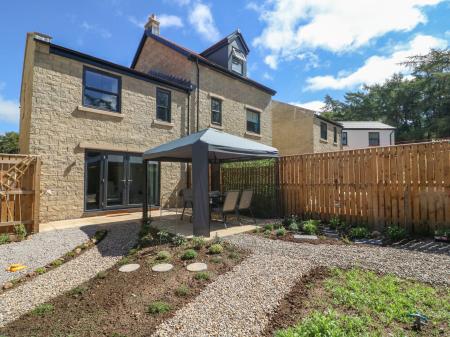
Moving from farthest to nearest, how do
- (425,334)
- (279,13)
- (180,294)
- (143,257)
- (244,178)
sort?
(244,178)
(279,13)
(143,257)
(180,294)
(425,334)

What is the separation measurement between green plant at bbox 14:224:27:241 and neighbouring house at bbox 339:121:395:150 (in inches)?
1227

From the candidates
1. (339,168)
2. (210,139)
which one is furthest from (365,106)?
(210,139)

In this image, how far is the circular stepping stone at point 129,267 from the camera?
413 cm

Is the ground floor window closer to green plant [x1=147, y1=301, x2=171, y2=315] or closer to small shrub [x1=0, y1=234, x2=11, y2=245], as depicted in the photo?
A: small shrub [x1=0, y1=234, x2=11, y2=245]

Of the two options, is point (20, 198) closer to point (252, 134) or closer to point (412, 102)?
point (252, 134)

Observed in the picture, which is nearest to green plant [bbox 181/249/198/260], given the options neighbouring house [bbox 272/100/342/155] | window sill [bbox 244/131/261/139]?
window sill [bbox 244/131/261/139]

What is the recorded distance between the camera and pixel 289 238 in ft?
19.6

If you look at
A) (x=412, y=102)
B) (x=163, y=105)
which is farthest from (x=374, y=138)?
(x=163, y=105)

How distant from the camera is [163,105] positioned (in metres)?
11.9

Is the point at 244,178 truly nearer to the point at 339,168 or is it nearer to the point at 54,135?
the point at 339,168

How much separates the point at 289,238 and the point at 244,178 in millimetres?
4358

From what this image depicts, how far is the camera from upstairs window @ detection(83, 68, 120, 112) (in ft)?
31.2

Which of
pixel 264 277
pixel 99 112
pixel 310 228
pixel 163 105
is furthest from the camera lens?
pixel 163 105

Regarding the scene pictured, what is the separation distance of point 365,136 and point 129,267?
32973 millimetres
